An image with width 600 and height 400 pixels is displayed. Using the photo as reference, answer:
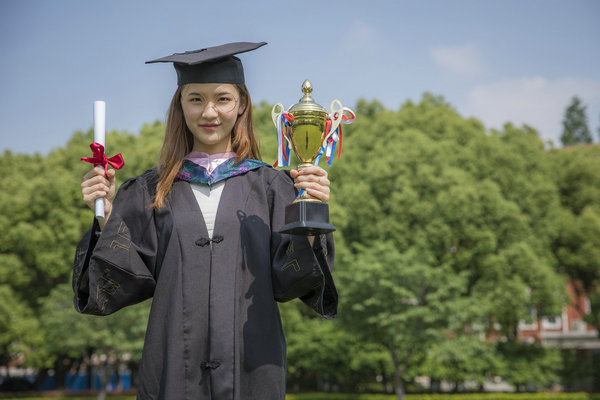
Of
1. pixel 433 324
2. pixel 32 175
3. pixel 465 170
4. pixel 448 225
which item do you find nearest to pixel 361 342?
pixel 433 324

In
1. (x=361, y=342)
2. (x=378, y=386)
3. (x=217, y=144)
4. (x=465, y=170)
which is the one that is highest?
(x=465, y=170)

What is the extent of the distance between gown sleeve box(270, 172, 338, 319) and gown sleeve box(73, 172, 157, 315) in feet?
2.06

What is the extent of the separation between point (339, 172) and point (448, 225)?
4.64m

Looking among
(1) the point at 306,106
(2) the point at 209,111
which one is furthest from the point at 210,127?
(1) the point at 306,106

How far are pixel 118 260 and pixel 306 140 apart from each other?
3.54 feet

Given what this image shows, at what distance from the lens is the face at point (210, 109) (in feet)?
11.3

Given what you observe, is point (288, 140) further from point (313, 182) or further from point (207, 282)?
point (207, 282)

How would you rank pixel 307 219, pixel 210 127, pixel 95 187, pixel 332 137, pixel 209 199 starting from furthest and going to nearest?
1. pixel 332 137
2. pixel 210 127
3. pixel 209 199
4. pixel 95 187
5. pixel 307 219

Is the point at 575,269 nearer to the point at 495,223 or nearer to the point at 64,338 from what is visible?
the point at 495,223

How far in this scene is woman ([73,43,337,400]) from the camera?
10.1ft

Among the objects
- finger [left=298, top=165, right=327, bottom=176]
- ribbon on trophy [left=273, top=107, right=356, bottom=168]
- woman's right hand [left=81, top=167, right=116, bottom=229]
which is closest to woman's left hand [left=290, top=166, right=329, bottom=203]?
finger [left=298, top=165, right=327, bottom=176]

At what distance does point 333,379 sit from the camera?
28.7 m

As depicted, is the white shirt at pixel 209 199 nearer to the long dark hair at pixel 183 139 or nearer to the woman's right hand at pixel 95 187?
the long dark hair at pixel 183 139

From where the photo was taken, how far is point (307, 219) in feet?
9.87
